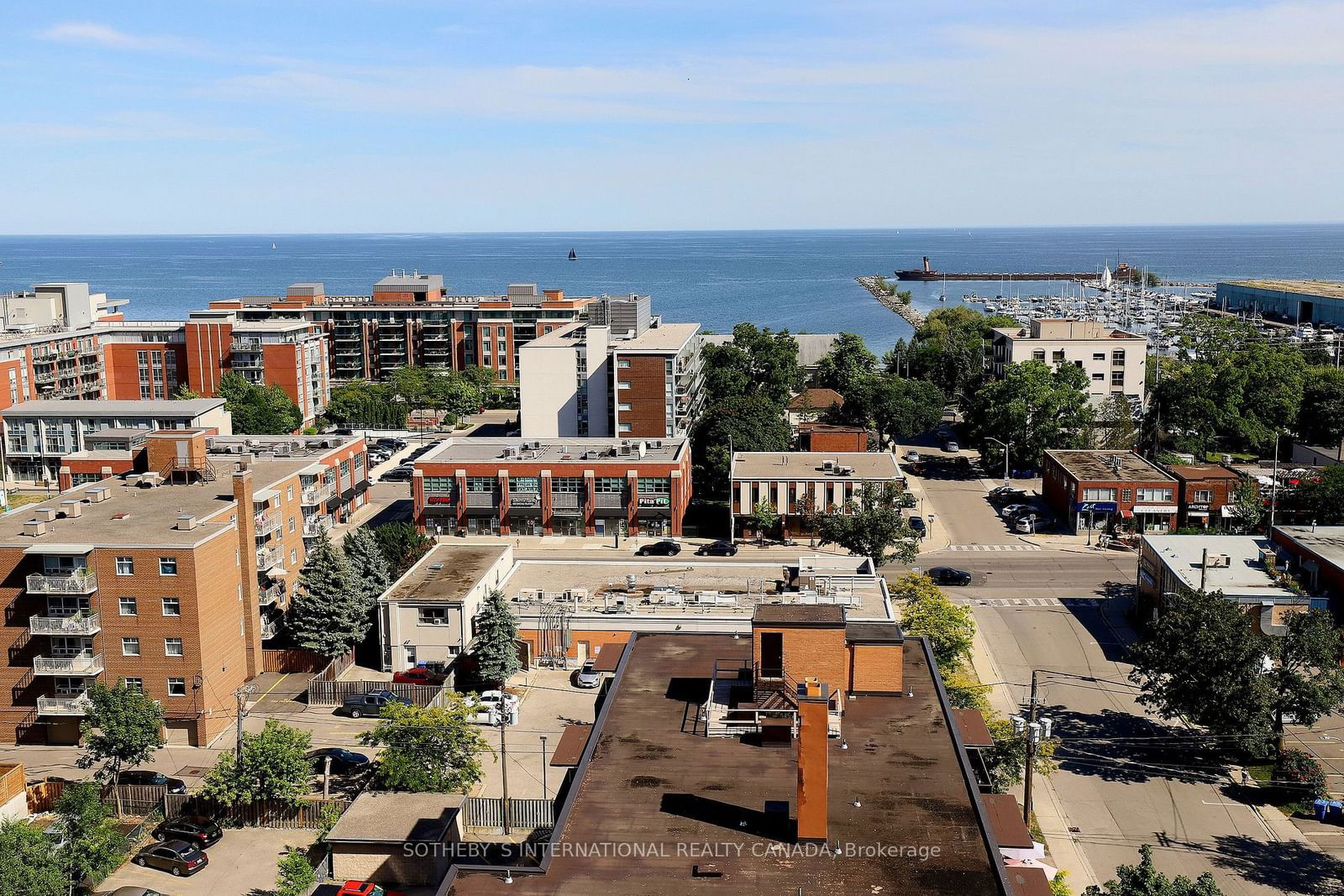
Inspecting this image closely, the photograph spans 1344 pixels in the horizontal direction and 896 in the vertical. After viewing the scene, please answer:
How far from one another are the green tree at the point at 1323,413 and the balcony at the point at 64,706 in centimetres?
8789

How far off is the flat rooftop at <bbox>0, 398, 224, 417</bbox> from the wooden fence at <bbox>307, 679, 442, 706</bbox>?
3909cm

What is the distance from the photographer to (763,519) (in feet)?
235

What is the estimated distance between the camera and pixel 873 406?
322 feet

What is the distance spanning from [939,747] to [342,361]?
12006 centimetres

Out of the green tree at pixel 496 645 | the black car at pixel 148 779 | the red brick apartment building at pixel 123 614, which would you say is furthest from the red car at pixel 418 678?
the black car at pixel 148 779

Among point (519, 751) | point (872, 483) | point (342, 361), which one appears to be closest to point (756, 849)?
point (519, 751)

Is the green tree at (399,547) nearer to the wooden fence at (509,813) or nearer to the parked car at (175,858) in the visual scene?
the wooden fence at (509,813)

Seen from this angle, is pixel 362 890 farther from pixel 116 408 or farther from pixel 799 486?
pixel 116 408

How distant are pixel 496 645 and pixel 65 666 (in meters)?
16.5

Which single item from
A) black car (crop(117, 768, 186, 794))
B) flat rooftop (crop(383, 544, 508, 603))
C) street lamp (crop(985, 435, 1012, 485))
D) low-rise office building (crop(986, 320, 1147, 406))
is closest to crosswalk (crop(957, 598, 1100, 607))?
flat rooftop (crop(383, 544, 508, 603))

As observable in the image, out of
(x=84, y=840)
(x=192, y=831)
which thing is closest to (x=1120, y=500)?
(x=192, y=831)

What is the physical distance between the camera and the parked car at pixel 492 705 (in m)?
44.0

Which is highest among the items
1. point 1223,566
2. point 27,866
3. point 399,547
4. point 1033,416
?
point 1033,416

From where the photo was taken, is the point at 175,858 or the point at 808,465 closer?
the point at 175,858
